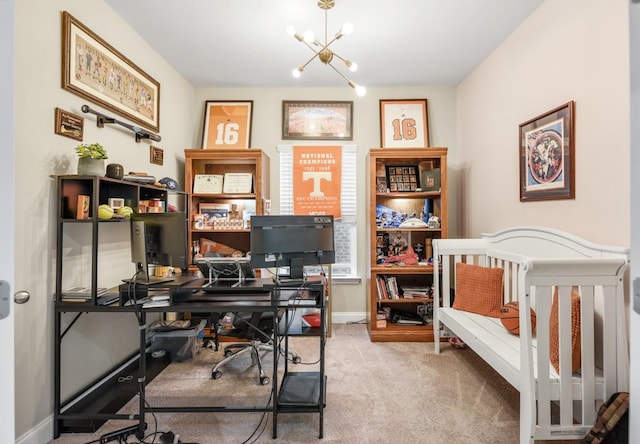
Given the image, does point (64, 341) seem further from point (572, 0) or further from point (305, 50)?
point (572, 0)

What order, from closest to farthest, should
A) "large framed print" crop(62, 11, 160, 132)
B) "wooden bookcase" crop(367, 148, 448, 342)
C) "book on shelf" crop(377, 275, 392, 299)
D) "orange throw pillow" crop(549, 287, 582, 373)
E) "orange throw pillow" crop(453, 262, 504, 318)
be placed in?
"orange throw pillow" crop(549, 287, 582, 373), "large framed print" crop(62, 11, 160, 132), "orange throw pillow" crop(453, 262, 504, 318), "wooden bookcase" crop(367, 148, 448, 342), "book on shelf" crop(377, 275, 392, 299)

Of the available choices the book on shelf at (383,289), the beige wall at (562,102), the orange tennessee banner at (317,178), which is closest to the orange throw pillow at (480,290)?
the beige wall at (562,102)

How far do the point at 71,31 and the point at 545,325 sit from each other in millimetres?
3246

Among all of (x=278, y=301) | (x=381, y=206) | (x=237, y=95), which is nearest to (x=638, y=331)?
(x=278, y=301)

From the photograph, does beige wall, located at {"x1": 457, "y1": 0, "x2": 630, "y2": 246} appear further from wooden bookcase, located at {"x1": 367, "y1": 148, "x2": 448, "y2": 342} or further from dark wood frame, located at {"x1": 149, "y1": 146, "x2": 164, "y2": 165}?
dark wood frame, located at {"x1": 149, "y1": 146, "x2": 164, "y2": 165}

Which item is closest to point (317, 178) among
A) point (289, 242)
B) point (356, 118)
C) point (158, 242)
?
point (356, 118)

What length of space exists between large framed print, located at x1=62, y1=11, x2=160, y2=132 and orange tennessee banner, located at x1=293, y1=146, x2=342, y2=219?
1.55 m

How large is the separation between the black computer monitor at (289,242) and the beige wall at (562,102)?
65.7 inches

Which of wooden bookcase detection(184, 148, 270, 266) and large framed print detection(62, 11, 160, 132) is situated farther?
wooden bookcase detection(184, 148, 270, 266)

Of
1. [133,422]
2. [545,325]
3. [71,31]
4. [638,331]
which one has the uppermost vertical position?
[71,31]

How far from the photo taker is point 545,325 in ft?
5.30

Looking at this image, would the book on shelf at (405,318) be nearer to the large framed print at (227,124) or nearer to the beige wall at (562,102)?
the beige wall at (562,102)

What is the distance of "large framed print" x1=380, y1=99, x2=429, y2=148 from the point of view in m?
3.80

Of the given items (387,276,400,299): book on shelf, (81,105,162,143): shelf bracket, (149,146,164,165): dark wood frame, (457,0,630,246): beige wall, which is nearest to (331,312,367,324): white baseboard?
(387,276,400,299): book on shelf
